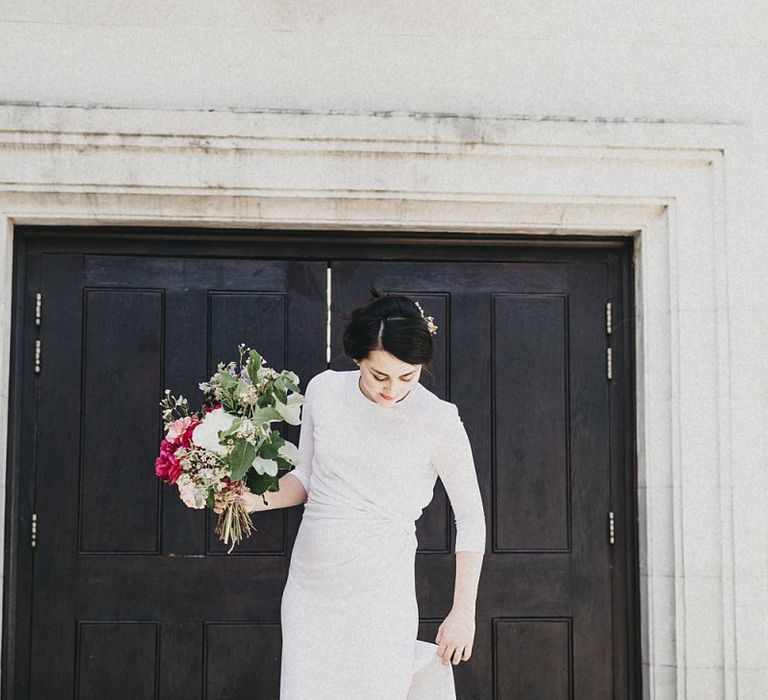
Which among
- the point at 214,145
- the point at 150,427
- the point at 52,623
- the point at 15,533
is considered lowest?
the point at 52,623

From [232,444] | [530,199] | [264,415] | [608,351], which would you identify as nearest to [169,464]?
[232,444]

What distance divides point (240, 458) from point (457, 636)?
0.88 meters

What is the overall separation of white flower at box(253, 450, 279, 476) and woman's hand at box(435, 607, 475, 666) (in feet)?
2.39

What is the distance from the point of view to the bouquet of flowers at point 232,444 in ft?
9.59

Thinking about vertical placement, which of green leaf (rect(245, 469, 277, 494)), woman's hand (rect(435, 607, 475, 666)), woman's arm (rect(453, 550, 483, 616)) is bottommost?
woman's hand (rect(435, 607, 475, 666))

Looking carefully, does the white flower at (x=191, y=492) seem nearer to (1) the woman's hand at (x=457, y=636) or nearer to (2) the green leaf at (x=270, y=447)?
(2) the green leaf at (x=270, y=447)

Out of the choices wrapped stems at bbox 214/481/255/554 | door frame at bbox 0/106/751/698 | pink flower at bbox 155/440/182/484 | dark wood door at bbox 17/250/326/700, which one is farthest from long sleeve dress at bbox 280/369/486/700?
door frame at bbox 0/106/751/698

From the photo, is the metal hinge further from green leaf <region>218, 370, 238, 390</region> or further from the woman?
green leaf <region>218, 370, 238, 390</region>

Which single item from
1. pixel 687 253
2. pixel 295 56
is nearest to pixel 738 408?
pixel 687 253

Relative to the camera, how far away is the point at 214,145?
3.84 meters

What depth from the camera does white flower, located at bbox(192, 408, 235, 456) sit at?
2.91 m

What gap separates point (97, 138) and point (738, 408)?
9.41 feet

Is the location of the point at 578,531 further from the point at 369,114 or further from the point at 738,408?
the point at 369,114

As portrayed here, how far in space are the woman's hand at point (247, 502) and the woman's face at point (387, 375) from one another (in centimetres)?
52
